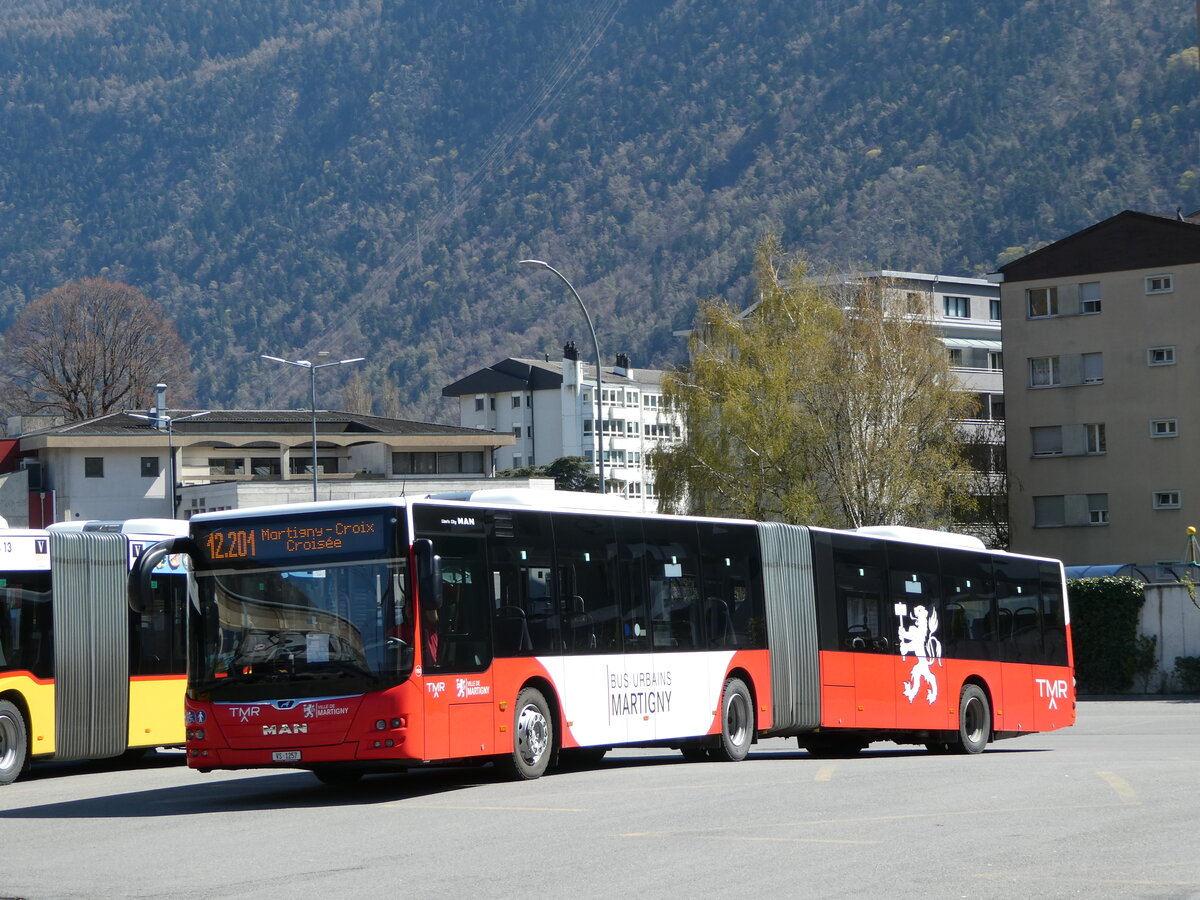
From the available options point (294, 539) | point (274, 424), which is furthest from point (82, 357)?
point (294, 539)

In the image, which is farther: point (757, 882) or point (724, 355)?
point (724, 355)

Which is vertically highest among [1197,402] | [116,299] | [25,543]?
[116,299]

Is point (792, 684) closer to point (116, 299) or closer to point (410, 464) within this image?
point (410, 464)

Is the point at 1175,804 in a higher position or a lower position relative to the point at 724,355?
lower

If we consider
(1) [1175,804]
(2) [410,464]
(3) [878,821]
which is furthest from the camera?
(2) [410,464]

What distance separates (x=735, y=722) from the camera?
21.4m

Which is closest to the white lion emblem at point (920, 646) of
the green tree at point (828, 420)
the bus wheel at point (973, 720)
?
the bus wheel at point (973, 720)

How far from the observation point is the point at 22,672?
20734 mm

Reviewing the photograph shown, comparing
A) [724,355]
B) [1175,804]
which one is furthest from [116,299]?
[1175,804]

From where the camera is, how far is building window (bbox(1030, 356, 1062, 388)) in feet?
222

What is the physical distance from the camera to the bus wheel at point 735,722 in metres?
21.1

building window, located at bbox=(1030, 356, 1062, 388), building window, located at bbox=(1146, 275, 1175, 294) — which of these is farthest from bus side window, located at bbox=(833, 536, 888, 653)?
building window, located at bbox=(1030, 356, 1062, 388)

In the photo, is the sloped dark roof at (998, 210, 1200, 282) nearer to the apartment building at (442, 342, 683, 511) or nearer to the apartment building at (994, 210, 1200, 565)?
the apartment building at (994, 210, 1200, 565)

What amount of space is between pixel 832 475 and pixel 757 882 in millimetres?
48723
